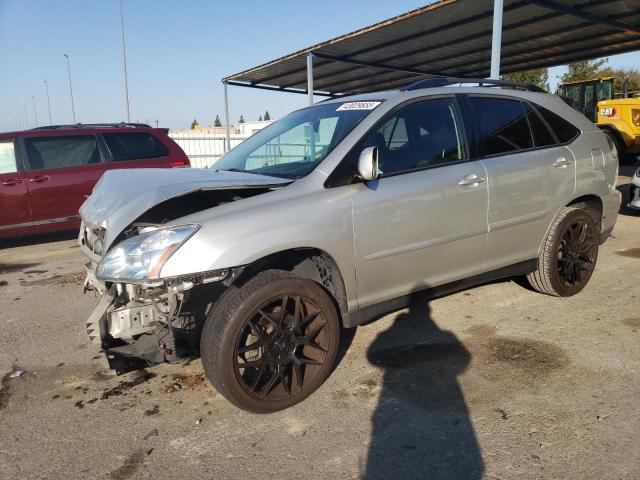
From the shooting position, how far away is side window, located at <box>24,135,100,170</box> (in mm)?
7023

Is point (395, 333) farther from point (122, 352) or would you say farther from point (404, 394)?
point (122, 352)

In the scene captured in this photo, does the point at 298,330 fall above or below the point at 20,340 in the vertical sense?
above

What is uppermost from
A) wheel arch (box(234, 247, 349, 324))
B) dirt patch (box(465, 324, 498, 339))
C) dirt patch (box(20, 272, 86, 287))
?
wheel arch (box(234, 247, 349, 324))

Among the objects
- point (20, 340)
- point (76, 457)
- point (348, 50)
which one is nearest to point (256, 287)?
point (76, 457)

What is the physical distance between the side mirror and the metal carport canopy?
8719mm

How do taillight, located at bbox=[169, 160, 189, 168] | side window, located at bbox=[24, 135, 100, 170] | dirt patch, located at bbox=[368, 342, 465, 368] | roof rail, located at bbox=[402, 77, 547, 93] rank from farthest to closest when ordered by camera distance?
taillight, located at bbox=[169, 160, 189, 168]
side window, located at bbox=[24, 135, 100, 170]
roof rail, located at bbox=[402, 77, 547, 93]
dirt patch, located at bbox=[368, 342, 465, 368]

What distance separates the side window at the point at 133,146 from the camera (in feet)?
24.7

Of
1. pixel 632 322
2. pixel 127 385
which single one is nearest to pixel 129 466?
pixel 127 385

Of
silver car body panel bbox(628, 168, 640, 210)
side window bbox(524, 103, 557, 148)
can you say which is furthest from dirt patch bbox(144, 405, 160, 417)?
silver car body panel bbox(628, 168, 640, 210)

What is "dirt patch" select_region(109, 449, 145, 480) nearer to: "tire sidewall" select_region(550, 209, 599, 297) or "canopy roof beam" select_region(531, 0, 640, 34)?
"tire sidewall" select_region(550, 209, 599, 297)

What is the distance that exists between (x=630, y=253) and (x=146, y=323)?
5.51m

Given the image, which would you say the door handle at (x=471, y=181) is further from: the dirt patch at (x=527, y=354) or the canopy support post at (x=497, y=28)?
the canopy support post at (x=497, y=28)

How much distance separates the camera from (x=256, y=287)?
251 cm

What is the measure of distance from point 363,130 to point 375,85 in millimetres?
19573
